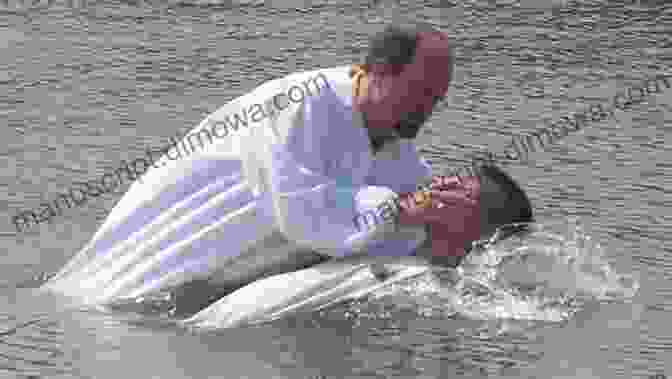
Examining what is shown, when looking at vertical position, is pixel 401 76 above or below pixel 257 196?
above

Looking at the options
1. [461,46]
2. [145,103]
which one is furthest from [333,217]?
[461,46]

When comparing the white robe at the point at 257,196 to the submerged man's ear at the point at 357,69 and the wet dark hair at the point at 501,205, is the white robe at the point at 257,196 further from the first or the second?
the wet dark hair at the point at 501,205

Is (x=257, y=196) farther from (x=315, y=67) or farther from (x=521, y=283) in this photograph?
(x=315, y=67)

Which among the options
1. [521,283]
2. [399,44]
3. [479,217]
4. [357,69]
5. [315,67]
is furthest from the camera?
[315,67]

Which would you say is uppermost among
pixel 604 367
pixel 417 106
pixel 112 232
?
pixel 417 106

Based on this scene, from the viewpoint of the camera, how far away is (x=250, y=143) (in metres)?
7.36

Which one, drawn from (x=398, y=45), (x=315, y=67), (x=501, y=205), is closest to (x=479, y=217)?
(x=501, y=205)

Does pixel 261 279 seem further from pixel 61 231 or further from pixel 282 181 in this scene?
pixel 61 231

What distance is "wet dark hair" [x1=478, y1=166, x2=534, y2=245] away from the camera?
759cm

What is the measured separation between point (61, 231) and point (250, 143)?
203cm

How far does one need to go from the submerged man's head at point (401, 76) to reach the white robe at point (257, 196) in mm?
69

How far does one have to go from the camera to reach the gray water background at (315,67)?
7.52 m

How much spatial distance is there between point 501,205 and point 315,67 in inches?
156

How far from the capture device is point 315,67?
11422mm
